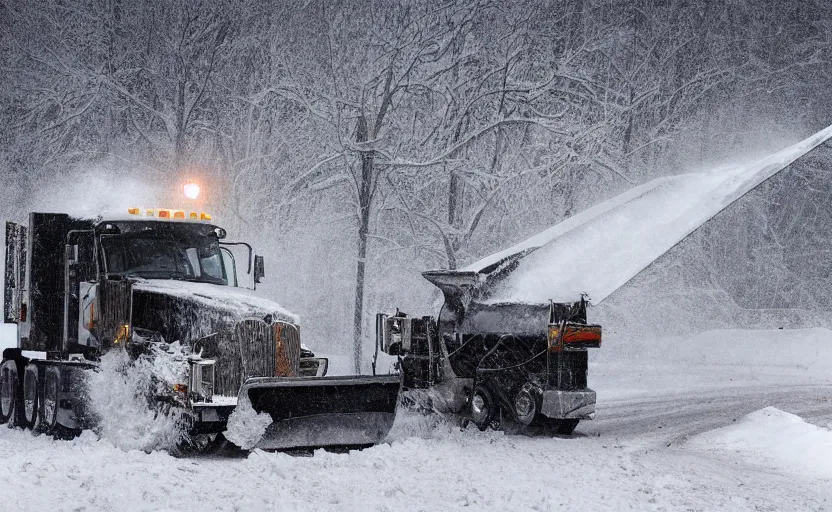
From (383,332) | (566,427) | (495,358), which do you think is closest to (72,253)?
(383,332)

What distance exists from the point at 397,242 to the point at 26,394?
35.9ft

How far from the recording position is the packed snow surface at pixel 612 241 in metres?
10.1

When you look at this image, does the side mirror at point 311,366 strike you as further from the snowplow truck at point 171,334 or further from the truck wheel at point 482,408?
the truck wheel at point 482,408

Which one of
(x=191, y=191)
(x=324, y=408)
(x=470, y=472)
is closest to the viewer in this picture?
(x=470, y=472)

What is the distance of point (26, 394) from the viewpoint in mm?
11586

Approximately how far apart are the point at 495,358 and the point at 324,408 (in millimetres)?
2222

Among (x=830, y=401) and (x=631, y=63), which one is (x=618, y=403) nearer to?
(x=830, y=401)

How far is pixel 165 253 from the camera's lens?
35.4ft

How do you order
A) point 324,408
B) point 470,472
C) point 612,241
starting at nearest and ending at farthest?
point 470,472 → point 324,408 → point 612,241

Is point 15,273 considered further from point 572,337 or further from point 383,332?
point 572,337

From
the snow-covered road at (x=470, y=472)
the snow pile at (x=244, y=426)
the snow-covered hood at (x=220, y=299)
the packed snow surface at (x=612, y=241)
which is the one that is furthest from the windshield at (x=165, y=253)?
the packed snow surface at (x=612, y=241)

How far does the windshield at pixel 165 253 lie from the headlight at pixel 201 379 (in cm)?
202

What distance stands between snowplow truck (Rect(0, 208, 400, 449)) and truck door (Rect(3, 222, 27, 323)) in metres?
0.03

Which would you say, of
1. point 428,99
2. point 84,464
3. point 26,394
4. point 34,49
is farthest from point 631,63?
point 84,464
